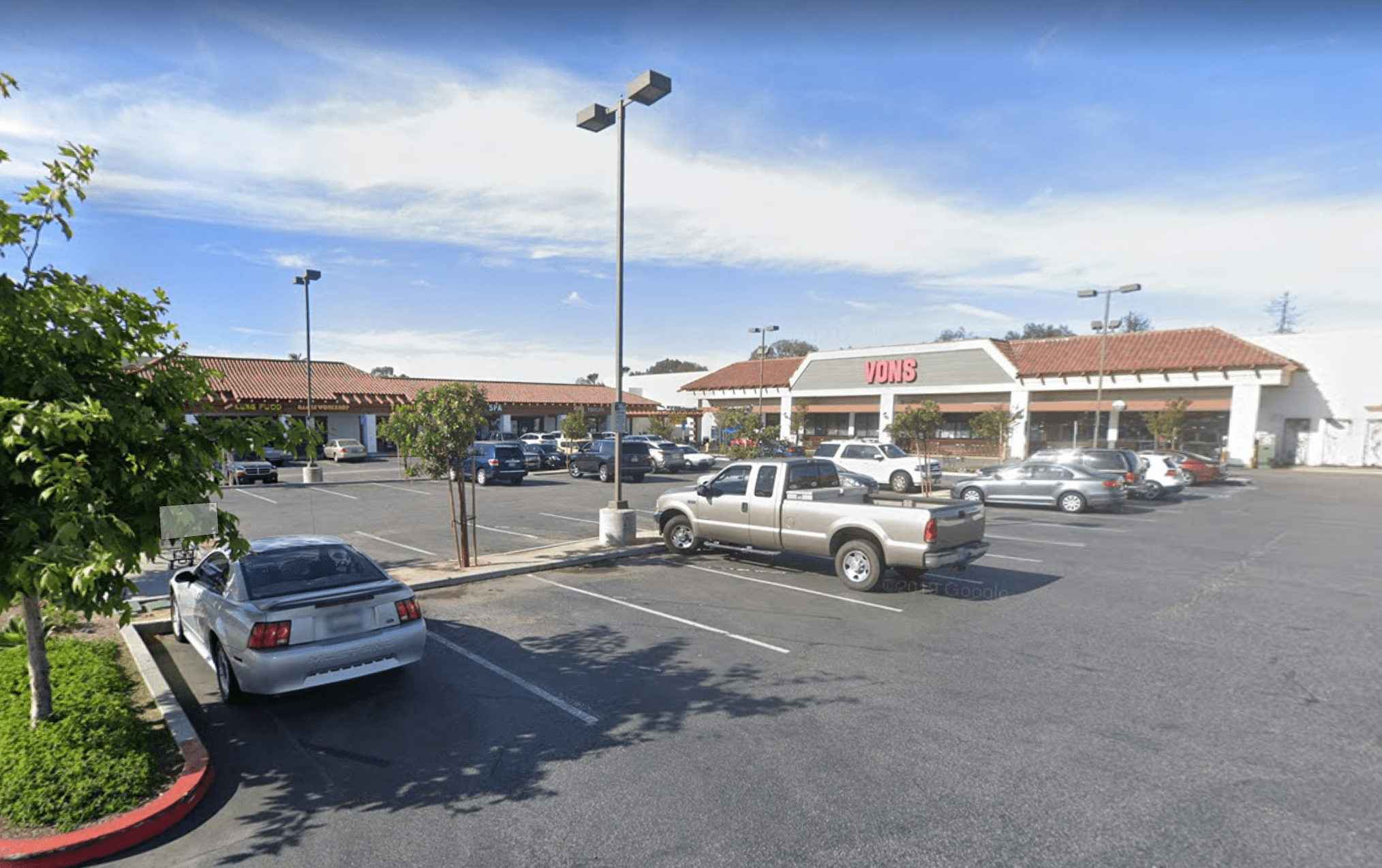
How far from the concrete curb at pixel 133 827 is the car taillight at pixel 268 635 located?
0.75m

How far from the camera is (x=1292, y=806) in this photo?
4.59m

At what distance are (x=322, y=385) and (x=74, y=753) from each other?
45504 millimetres

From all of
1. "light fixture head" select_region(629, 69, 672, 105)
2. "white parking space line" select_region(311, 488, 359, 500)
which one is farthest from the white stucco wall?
"white parking space line" select_region(311, 488, 359, 500)

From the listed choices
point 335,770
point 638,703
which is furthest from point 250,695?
point 638,703

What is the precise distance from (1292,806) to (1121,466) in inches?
739

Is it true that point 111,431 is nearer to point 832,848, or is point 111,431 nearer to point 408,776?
point 408,776

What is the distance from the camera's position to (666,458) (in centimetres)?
3284

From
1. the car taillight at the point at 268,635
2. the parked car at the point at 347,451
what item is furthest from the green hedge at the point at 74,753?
the parked car at the point at 347,451

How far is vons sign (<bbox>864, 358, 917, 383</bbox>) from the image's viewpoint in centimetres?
4697

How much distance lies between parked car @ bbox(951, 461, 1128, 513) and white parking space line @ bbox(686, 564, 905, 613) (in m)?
11.0

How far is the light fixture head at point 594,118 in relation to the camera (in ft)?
41.2

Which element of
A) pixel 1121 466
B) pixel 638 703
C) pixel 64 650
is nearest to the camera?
pixel 638 703

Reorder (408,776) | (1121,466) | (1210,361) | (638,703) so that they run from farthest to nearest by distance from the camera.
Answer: (1210,361)
(1121,466)
(638,703)
(408,776)

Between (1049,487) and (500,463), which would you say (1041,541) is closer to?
(1049,487)
